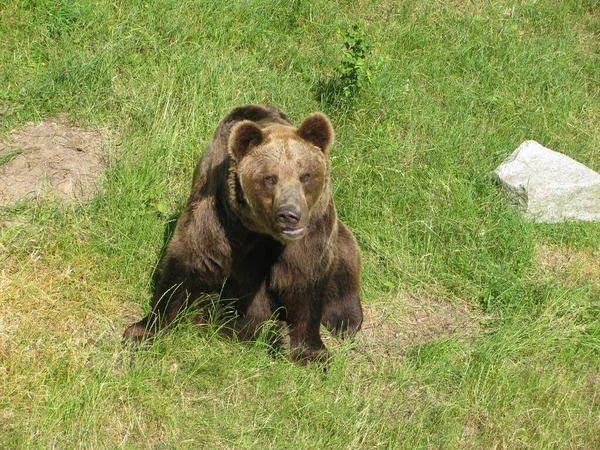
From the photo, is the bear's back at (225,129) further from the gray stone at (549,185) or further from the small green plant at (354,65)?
the gray stone at (549,185)

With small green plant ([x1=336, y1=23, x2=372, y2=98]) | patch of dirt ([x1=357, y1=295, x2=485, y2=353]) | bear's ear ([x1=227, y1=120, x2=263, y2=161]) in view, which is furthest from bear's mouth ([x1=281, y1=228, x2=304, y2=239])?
small green plant ([x1=336, y1=23, x2=372, y2=98])

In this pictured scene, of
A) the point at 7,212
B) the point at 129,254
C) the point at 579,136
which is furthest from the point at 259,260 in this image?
the point at 579,136

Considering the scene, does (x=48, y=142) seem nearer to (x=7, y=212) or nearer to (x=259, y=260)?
(x=7, y=212)

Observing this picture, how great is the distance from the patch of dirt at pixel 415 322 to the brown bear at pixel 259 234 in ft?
1.81

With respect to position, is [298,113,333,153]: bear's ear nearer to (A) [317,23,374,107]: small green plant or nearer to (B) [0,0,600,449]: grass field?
(B) [0,0,600,449]: grass field

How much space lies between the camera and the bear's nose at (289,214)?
4.09 meters

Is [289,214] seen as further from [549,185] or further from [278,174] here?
Answer: [549,185]

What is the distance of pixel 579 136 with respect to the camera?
7242mm

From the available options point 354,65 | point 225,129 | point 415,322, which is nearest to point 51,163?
point 225,129

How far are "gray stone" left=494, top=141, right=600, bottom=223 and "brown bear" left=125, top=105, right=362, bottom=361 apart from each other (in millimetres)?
1933

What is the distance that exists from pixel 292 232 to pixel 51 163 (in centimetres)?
240

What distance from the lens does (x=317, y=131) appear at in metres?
4.46

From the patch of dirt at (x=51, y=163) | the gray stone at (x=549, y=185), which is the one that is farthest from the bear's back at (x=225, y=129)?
the gray stone at (x=549, y=185)

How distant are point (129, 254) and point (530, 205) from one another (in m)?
3.11
